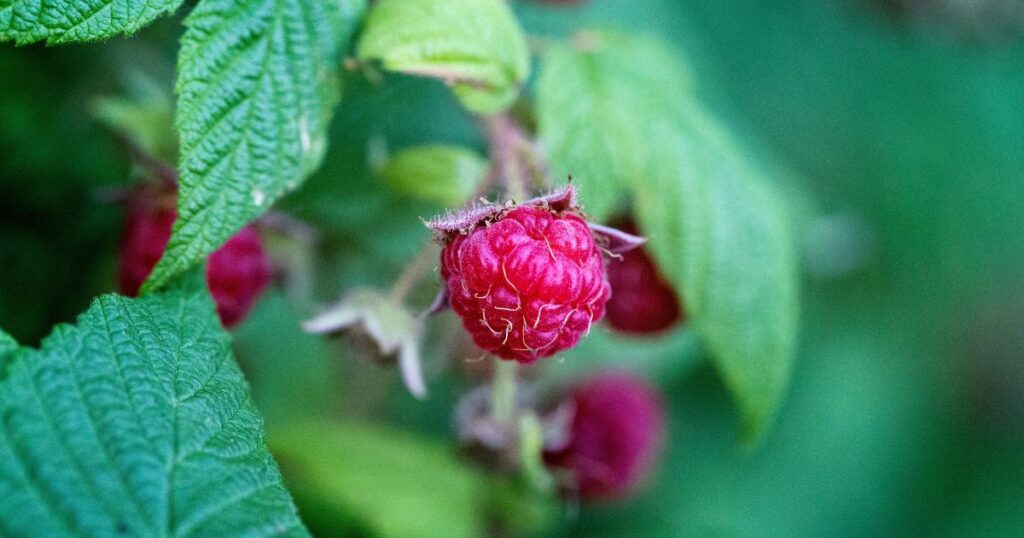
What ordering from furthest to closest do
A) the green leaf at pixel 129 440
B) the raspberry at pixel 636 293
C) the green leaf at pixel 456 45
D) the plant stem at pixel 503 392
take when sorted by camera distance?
the raspberry at pixel 636 293 < the plant stem at pixel 503 392 < the green leaf at pixel 456 45 < the green leaf at pixel 129 440

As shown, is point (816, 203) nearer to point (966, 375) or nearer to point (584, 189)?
point (966, 375)

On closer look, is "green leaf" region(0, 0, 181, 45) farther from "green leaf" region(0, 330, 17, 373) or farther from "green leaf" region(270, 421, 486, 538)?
"green leaf" region(270, 421, 486, 538)

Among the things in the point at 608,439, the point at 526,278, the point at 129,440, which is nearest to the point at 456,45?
the point at 526,278

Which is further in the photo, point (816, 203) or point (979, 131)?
point (979, 131)

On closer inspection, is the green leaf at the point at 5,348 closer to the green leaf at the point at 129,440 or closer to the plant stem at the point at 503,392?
the green leaf at the point at 129,440

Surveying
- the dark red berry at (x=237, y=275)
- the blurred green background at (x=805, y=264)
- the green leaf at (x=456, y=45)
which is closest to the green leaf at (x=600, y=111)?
the green leaf at (x=456, y=45)

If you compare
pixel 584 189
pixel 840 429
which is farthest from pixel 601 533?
pixel 584 189

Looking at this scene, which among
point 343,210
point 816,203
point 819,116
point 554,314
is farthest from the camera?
point 819,116
